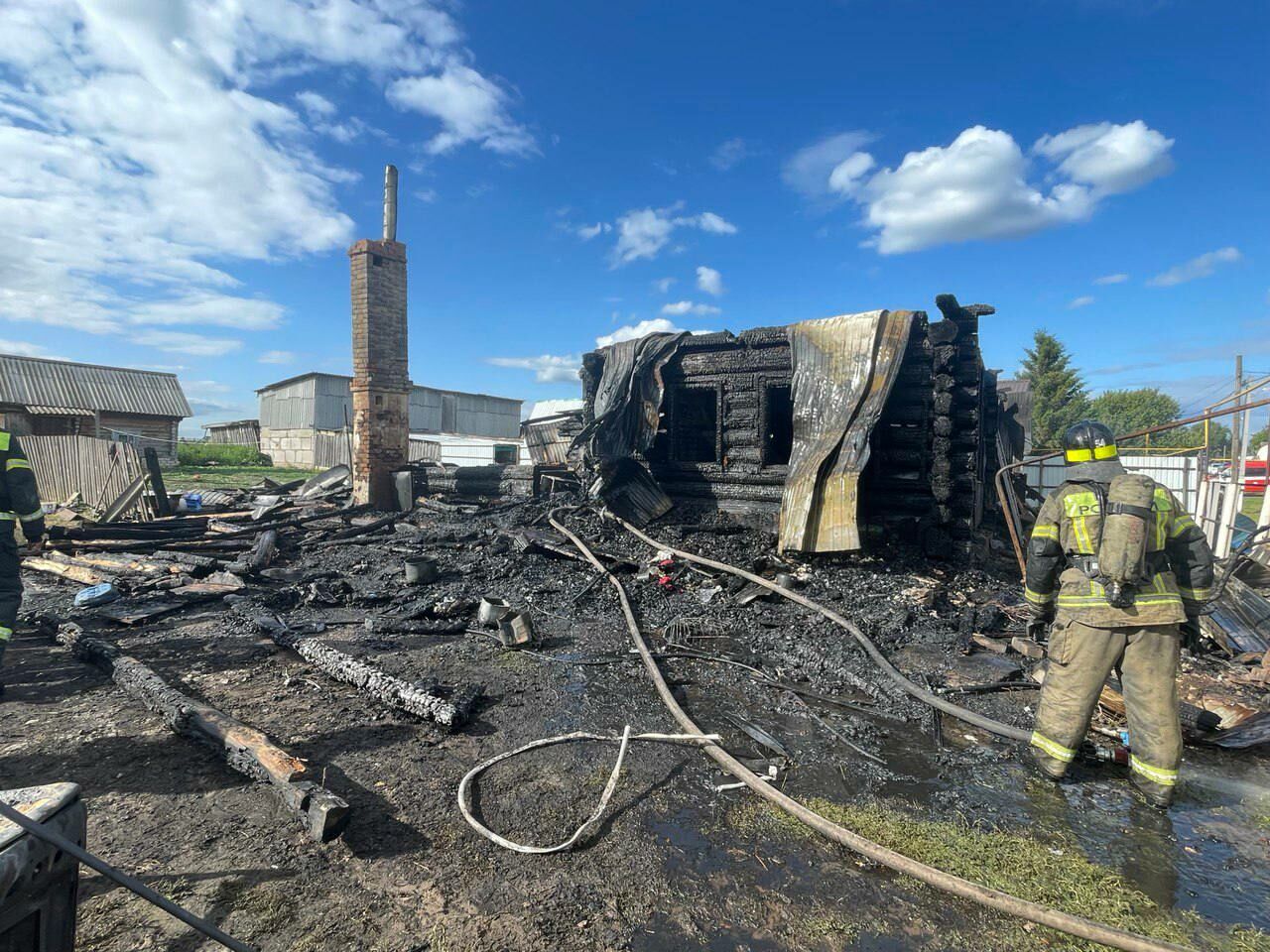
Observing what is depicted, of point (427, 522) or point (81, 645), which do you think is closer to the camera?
point (81, 645)

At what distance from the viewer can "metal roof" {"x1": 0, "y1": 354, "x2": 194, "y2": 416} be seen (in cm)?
2612

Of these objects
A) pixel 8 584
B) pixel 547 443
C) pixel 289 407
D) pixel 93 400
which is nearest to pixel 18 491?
pixel 8 584

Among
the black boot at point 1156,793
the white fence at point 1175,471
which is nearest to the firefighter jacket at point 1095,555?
the black boot at point 1156,793

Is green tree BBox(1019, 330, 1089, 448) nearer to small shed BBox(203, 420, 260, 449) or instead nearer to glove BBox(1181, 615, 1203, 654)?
glove BBox(1181, 615, 1203, 654)

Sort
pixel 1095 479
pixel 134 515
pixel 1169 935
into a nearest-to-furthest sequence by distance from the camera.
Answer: pixel 1169 935
pixel 1095 479
pixel 134 515

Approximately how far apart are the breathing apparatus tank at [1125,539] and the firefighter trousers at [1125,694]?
27 centimetres

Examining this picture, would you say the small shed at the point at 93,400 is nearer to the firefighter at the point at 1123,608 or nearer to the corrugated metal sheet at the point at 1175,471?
the firefighter at the point at 1123,608

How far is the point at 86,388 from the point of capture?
27.6 meters

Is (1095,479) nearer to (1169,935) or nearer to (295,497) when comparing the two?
(1169,935)

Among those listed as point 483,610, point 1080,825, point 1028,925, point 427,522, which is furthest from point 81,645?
point 1080,825

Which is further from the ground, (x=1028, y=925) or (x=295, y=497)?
(x=295, y=497)

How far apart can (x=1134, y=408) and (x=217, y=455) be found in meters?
74.0

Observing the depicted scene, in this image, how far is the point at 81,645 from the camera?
17.3ft

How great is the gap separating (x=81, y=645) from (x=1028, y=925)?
7.12 metres
